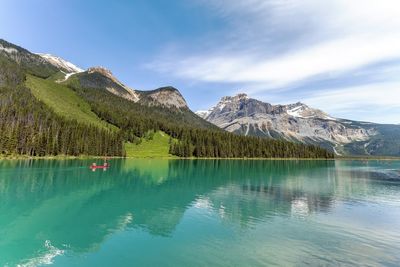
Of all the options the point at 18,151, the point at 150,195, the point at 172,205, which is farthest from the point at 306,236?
the point at 18,151

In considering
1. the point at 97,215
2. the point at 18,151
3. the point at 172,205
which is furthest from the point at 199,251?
the point at 18,151

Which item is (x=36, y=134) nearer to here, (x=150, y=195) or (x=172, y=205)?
(x=150, y=195)

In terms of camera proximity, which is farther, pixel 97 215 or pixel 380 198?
pixel 380 198

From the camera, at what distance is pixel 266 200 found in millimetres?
61125

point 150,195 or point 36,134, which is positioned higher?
point 36,134

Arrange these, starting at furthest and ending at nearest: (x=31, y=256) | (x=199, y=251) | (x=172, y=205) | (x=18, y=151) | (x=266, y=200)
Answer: (x=18, y=151) < (x=266, y=200) < (x=172, y=205) < (x=199, y=251) < (x=31, y=256)

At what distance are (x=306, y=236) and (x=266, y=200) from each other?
24.6 m

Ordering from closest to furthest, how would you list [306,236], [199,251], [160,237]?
[199,251], [160,237], [306,236]

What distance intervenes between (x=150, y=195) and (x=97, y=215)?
1998 centimetres

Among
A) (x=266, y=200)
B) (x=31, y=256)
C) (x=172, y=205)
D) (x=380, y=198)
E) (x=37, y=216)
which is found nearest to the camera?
(x=31, y=256)

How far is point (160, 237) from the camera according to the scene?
34.2m

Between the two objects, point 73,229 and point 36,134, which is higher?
point 36,134

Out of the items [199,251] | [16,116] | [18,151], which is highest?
[16,116]

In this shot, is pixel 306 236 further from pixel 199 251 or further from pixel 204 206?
pixel 204 206
